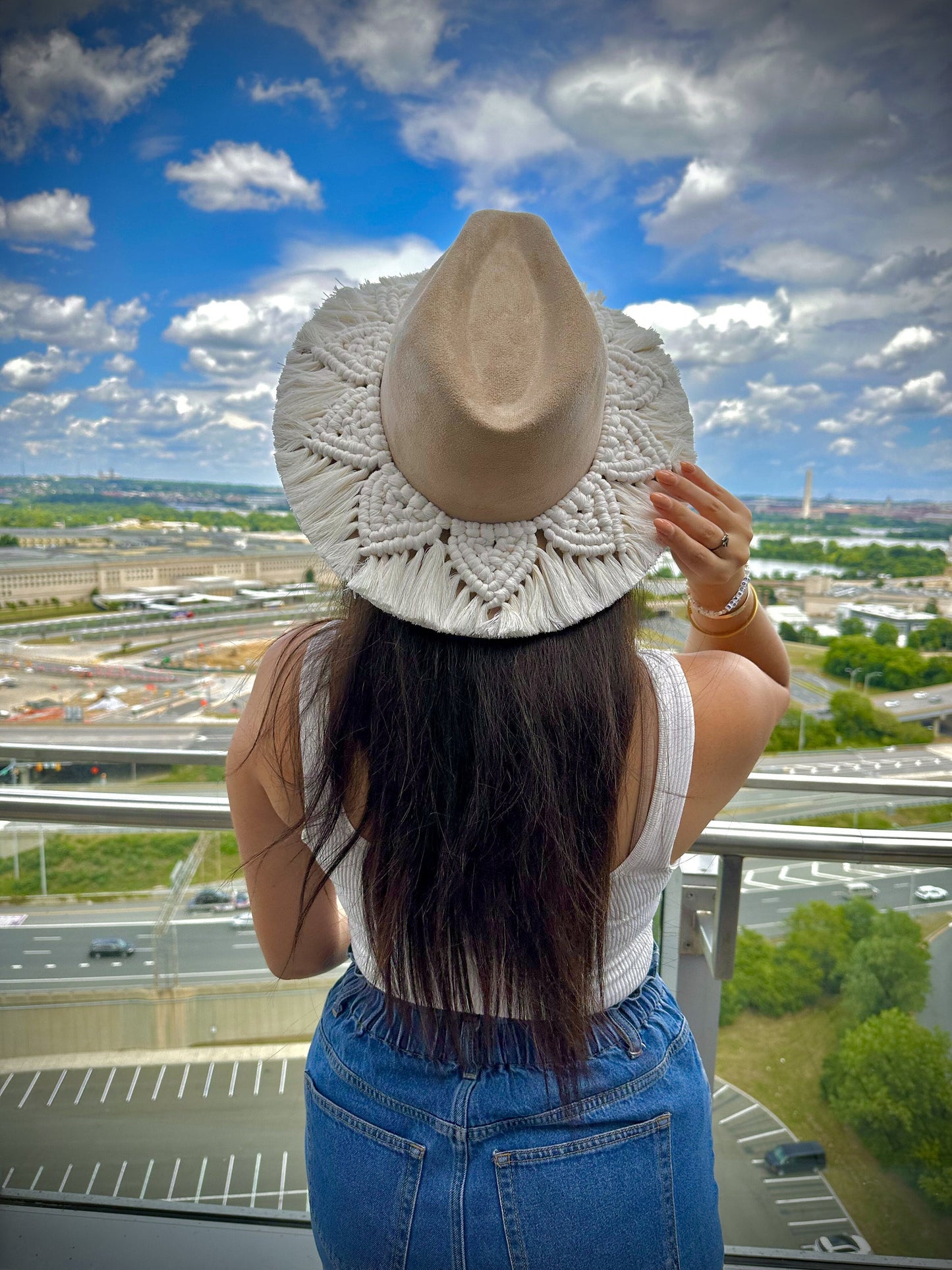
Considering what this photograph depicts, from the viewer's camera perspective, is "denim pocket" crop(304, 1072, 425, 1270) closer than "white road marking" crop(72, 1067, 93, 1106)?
Yes

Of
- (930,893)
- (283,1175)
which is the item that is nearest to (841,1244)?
(930,893)

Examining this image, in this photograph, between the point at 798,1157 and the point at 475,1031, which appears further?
the point at 798,1157

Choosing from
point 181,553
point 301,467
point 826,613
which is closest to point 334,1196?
point 301,467

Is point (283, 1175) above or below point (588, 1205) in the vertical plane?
below

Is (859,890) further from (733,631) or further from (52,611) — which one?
(52,611)

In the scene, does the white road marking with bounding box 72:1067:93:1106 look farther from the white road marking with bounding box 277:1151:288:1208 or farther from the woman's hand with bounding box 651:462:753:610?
the woman's hand with bounding box 651:462:753:610

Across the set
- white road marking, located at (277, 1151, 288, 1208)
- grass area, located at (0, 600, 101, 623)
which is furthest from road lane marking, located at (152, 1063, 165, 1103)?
grass area, located at (0, 600, 101, 623)
